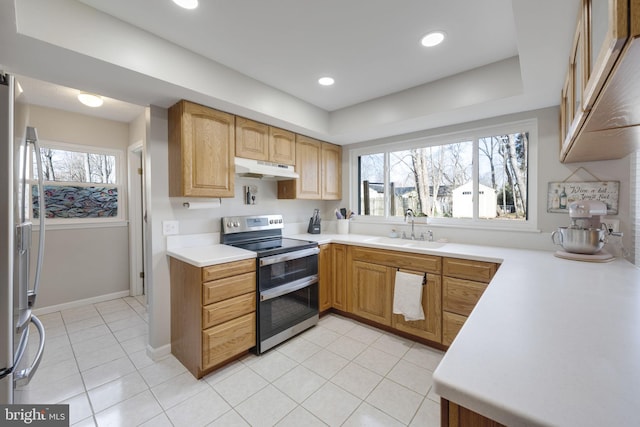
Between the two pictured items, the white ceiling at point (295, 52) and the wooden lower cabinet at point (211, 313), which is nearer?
the white ceiling at point (295, 52)

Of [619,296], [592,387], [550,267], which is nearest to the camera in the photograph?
[592,387]

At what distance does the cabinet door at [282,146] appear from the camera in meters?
2.79

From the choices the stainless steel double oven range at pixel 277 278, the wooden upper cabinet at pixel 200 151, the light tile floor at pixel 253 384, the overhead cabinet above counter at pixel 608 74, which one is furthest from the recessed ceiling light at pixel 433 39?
the light tile floor at pixel 253 384

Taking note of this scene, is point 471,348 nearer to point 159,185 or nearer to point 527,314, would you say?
point 527,314

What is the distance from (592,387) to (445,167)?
8.78 ft

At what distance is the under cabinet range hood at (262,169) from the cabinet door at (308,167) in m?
0.19

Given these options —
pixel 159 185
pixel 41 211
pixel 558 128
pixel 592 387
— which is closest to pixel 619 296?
pixel 592 387

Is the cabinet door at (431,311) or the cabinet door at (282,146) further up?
the cabinet door at (282,146)

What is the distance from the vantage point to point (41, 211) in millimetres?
1310

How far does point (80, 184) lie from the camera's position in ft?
11.0

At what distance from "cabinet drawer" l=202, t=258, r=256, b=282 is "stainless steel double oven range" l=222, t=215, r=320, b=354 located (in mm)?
73

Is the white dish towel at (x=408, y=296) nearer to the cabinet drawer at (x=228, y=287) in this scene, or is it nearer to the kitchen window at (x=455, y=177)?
the kitchen window at (x=455, y=177)

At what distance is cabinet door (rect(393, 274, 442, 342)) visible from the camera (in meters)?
2.32

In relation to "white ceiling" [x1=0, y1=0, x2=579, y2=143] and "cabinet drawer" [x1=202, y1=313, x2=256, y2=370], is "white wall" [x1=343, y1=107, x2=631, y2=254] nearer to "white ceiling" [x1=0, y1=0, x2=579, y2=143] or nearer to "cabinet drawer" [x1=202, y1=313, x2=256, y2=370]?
"white ceiling" [x1=0, y1=0, x2=579, y2=143]
